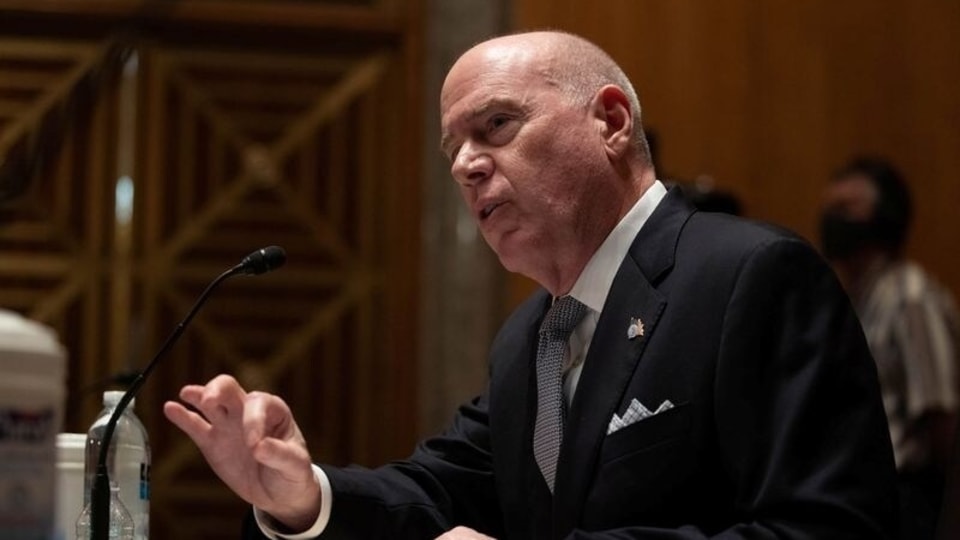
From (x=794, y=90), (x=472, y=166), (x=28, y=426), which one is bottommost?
(x=28, y=426)

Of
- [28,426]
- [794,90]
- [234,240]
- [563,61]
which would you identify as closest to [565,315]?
[563,61]

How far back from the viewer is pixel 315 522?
9.42ft

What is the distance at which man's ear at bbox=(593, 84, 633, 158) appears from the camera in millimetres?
3084

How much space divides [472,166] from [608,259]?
285 millimetres

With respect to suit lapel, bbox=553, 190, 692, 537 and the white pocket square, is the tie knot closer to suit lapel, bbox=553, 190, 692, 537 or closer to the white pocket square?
suit lapel, bbox=553, 190, 692, 537

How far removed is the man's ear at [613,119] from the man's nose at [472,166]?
0.21m

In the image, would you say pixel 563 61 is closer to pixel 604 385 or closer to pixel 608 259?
pixel 608 259

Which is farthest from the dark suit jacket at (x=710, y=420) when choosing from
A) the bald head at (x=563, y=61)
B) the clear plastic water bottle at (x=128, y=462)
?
the clear plastic water bottle at (x=128, y=462)

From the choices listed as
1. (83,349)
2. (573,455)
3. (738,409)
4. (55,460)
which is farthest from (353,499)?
(83,349)

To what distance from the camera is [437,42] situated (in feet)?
23.9

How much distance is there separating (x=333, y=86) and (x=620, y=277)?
4598mm

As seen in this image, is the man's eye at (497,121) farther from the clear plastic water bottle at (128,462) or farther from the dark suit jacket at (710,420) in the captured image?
the clear plastic water bottle at (128,462)

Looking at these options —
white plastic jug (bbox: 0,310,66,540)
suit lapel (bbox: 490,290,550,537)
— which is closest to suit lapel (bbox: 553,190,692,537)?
suit lapel (bbox: 490,290,550,537)

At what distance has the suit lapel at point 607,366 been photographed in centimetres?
275
